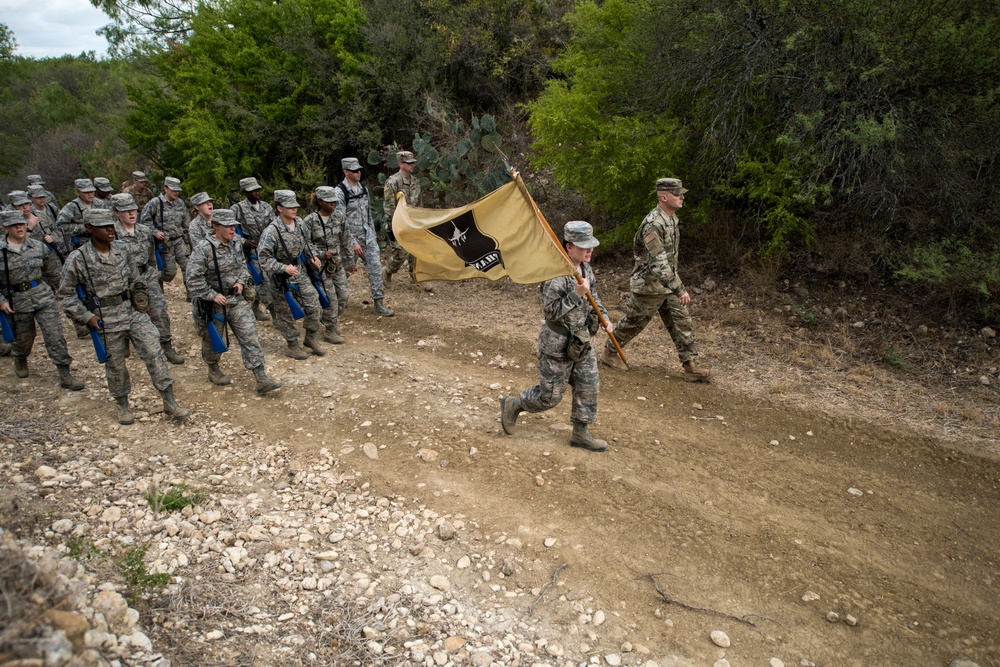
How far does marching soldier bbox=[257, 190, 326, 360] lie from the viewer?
26.7 feet

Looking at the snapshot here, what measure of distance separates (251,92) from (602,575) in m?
15.1

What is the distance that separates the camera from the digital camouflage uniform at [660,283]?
7266 mm

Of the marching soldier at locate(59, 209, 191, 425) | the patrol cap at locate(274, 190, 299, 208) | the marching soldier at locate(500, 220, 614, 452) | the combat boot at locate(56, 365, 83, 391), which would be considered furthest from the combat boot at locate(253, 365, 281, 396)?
the marching soldier at locate(500, 220, 614, 452)

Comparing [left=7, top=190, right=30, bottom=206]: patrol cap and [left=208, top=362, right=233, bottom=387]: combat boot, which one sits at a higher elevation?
[left=7, top=190, right=30, bottom=206]: patrol cap

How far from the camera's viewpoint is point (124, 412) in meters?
6.91

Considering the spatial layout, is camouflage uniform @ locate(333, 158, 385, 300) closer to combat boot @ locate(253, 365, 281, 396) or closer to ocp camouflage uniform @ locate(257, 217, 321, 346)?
ocp camouflage uniform @ locate(257, 217, 321, 346)

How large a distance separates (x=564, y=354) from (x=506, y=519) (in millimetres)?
1474

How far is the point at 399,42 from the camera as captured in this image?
15016 mm

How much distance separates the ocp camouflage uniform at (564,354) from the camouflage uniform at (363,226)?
15.0ft

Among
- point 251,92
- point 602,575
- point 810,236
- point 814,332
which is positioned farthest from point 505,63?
point 602,575

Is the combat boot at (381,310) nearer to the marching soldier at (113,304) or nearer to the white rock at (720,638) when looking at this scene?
the marching soldier at (113,304)

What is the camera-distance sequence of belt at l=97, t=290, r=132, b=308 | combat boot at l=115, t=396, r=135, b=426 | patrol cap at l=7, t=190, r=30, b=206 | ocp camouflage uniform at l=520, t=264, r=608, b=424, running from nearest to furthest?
ocp camouflage uniform at l=520, t=264, r=608, b=424, belt at l=97, t=290, r=132, b=308, combat boot at l=115, t=396, r=135, b=426, patrol cap at l=7, t=190, r=30, b=206

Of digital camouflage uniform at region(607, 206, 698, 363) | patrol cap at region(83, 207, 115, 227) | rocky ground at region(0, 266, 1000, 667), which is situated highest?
patrol cap at region(83, 207, 115, 227)

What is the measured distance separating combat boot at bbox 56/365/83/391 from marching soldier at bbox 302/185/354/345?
2901 mm
